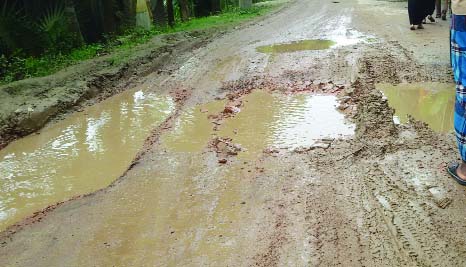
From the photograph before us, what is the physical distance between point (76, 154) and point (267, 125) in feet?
7.20

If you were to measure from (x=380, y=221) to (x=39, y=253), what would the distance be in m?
2.44

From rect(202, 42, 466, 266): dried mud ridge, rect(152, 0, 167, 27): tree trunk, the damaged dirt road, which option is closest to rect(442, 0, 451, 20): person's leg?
the damaged dirt road

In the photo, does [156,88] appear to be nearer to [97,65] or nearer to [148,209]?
[97,65]

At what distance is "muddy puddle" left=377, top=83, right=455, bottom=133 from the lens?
17.3 ft

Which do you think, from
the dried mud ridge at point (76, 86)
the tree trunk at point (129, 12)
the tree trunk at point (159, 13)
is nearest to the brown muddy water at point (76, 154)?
the dried mud ridge at point (76, 86)

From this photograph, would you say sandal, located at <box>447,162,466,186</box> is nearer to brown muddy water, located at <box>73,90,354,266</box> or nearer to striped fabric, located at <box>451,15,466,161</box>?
striped fabric, located at <box>451,15,466,161</box>

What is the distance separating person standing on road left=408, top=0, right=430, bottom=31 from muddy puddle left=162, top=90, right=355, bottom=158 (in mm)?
5146

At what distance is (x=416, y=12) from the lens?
10.2 m

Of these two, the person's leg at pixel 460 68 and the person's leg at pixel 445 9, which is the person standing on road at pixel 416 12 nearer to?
the person's leg at pixel 445 9

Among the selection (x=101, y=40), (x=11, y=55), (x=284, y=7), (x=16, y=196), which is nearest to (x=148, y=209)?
(x=16, y=196)

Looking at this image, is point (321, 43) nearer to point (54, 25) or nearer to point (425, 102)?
point (425, 102)

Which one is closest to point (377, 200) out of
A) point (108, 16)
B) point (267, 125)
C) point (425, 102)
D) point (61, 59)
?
point (267, 125)

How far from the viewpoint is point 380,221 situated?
130 inches

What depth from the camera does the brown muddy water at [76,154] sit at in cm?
450
